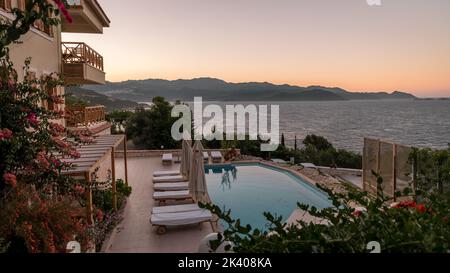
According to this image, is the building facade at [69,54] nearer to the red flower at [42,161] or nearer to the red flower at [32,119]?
the red flower at [32,119]

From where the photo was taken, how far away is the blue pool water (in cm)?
1202

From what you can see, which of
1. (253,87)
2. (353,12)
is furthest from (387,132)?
(353,12)

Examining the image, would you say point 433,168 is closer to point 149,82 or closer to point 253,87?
point 149,82

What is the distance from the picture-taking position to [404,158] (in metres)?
9.63

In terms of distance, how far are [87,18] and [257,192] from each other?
10.4m

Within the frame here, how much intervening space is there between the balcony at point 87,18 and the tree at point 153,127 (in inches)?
378

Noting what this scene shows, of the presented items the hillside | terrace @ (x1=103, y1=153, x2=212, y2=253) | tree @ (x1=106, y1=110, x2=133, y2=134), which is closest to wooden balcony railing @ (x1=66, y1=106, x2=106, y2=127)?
the hillside

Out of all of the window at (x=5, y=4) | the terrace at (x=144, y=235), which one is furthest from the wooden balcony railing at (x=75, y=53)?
the terrace at (x=144, y=235)

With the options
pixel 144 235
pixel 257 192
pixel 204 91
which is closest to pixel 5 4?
pixel 144 235

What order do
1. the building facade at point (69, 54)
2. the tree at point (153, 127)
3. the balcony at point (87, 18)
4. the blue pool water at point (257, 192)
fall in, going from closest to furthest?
the building facade at point (69, 54), the blue pool water at point (257, 192), the balcony at point (87, 18), the tree at point (153, 127)

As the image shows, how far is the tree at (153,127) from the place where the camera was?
26312 mm

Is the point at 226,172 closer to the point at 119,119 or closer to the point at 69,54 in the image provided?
the point at 69,54

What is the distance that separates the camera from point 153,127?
26562 millimetres

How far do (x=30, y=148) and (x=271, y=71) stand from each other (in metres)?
47.0
